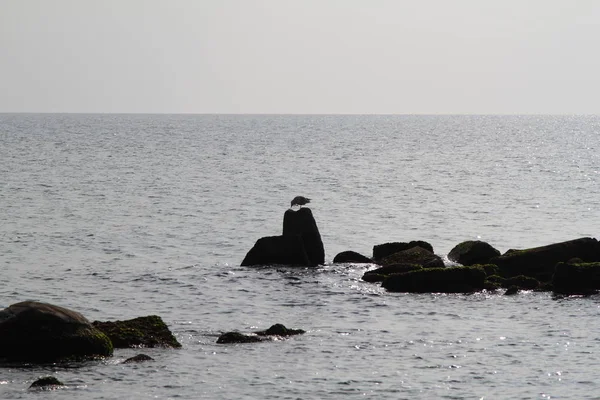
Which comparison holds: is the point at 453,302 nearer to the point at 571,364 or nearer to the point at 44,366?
the point at 571,364

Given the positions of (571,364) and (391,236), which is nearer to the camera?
(571,364)

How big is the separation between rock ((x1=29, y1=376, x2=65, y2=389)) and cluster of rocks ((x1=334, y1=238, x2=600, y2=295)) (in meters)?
13.5

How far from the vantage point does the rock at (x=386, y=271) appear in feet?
106

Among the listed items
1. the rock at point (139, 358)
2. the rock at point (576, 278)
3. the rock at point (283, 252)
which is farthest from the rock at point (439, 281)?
the rock at point (139, 358)

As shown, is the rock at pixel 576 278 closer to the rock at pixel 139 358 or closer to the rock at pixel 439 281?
the rock at pixel 439 281

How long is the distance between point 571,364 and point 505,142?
144284 mm

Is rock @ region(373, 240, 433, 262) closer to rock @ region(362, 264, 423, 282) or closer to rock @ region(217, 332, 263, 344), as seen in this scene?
rock @ region(362, 264, 423, 282)

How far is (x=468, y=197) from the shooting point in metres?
66.2

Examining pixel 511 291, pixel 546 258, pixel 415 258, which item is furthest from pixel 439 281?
pixel 546 258

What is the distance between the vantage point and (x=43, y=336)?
2133cm

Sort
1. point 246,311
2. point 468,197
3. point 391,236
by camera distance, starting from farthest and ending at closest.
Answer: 1. point 468,197
2. point 391,236
3. point 246,311

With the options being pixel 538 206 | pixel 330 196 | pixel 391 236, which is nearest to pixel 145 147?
pixel 330 196

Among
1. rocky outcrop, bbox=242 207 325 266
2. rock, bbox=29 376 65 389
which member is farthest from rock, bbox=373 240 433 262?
rock, bbox=29 376 65 389

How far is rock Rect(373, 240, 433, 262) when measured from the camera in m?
36.2
